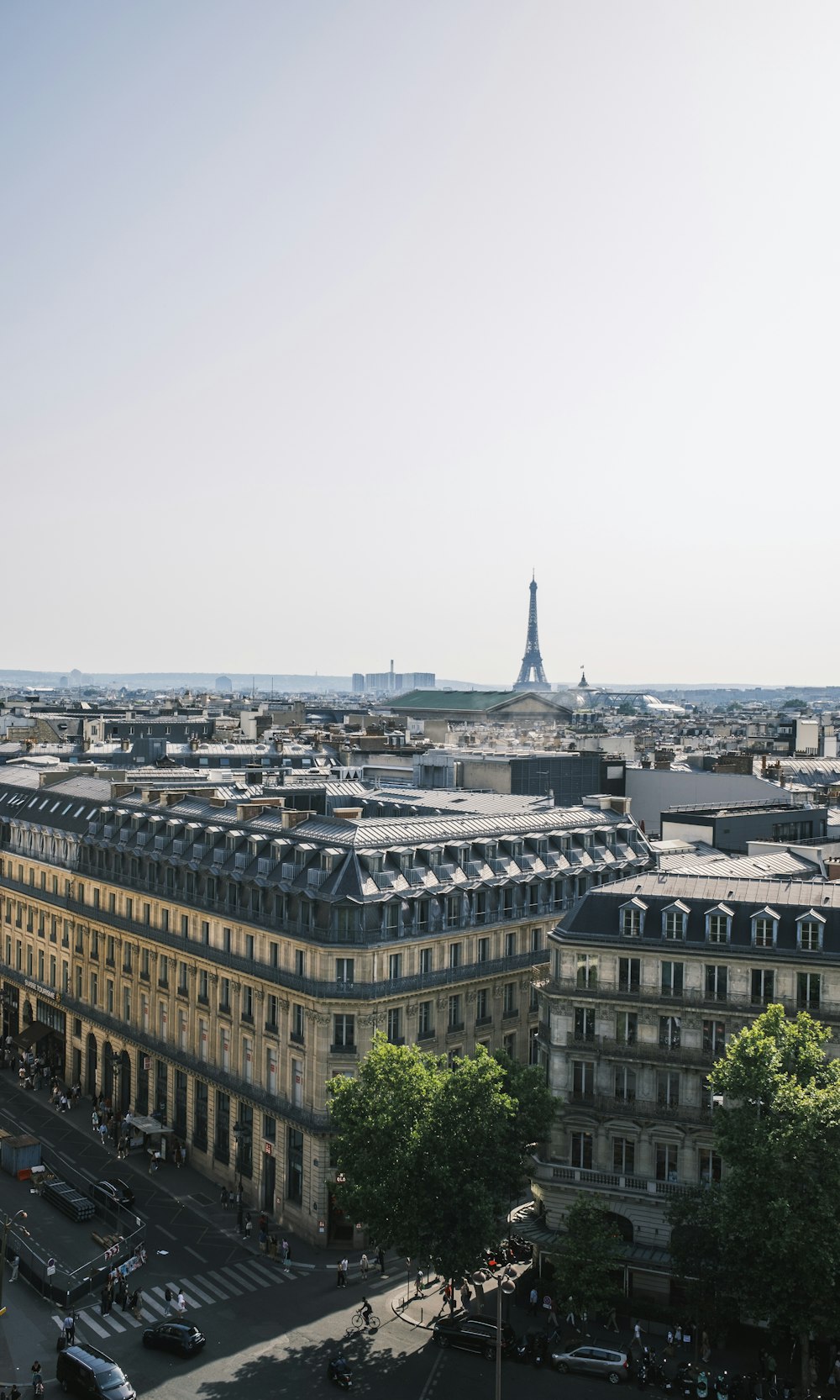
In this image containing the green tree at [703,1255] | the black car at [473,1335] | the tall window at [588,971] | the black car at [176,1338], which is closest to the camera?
the green tree at [703,1255]

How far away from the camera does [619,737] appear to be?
559 ft

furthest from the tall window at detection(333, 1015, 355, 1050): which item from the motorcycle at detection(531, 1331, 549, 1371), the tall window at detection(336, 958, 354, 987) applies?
the motorcycle at detection(531, 1331, 549, 1371)

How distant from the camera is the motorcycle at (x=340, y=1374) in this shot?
2087 inches

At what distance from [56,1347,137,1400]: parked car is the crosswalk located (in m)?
4.51

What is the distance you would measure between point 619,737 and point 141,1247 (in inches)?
4500

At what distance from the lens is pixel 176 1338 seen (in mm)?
55469

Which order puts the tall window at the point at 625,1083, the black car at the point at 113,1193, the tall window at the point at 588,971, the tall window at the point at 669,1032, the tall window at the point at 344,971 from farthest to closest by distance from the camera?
the black car at the point at 113,1193 → the tall window at the point at 344,971 → the tall window at the point at 588,971 → the tall window at the point at 625,1083 → the tall window at the point at 669,1032

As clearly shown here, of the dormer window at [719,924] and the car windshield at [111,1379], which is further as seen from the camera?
the dormer window at [719,924]

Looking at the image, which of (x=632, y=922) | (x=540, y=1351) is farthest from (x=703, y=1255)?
(x=632, y=922)

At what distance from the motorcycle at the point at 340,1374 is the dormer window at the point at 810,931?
1081 inches

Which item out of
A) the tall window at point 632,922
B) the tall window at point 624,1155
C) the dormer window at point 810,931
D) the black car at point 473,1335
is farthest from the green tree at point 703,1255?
the tall window at point 632,922

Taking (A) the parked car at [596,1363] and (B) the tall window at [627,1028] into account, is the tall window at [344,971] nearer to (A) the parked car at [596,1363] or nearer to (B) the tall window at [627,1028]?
(B) the tall window at [627,1028]

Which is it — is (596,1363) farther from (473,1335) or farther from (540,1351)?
(473,1335)

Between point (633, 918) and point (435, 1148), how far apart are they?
49.5 ft
